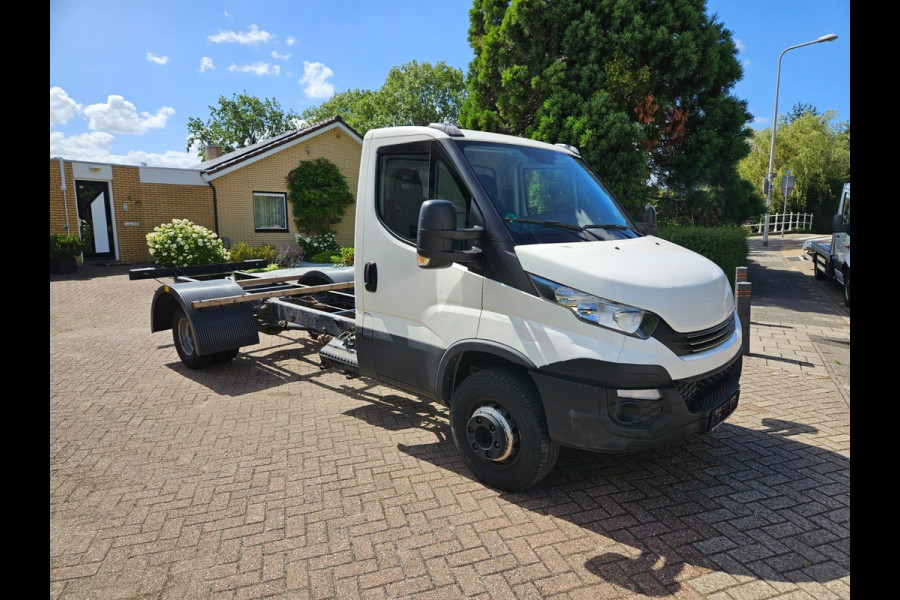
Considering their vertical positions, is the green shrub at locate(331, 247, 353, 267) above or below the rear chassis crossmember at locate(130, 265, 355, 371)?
above

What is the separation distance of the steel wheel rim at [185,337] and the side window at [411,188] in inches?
154

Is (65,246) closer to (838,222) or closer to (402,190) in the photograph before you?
(402,190)

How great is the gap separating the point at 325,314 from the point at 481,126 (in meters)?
10.3

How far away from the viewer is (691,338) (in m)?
3.40

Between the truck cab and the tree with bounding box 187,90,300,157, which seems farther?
the tree with bounding box 187,90,300,157

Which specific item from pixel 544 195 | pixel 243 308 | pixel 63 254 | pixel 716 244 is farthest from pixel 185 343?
pixel 63 254

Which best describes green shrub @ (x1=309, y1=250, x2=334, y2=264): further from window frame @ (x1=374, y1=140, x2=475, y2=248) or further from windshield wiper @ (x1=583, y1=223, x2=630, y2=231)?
windshield wiper @ (x1=583, y1=223, x2=630, y2=231)

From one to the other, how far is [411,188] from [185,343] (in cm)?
442

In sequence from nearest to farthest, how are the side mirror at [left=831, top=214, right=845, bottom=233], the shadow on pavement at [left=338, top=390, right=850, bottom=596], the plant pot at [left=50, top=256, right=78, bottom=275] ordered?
the shadow on pavement at [left=338, top=390, right=850, bottom=596] < the side mirror at [left=831, top=214, right=845, bottom=233] < the plant pot at [left=50, top=256, right=78, bottom=275]

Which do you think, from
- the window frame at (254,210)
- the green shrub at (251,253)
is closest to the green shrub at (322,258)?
the green shrub at (251,253)

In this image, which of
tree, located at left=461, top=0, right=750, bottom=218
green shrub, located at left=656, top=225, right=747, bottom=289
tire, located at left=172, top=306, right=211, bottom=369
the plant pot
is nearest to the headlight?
tire, located at left=172, top=306, right=211, bottom=369

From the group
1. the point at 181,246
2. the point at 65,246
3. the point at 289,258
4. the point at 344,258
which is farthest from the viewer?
the point at 344,258

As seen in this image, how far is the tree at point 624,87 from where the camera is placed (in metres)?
13.1

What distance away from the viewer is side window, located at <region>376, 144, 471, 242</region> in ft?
12.8
